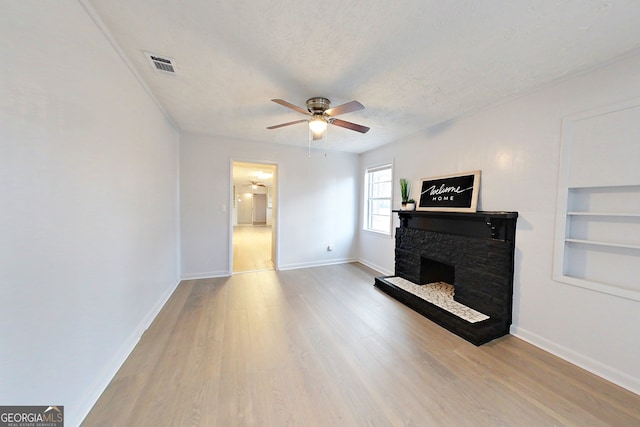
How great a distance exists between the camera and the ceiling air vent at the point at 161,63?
1.76 meters

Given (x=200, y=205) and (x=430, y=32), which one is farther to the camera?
(x=200, y=205)

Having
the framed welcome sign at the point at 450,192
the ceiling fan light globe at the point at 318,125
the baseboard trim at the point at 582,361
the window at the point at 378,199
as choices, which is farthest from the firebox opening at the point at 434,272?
the ceiling fan light globe at the point at 318,125

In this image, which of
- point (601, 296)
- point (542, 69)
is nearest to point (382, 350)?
point (601, 296)

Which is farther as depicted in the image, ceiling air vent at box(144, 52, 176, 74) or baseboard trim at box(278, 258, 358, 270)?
baseboard trim at box(278, 258, 358, 270)

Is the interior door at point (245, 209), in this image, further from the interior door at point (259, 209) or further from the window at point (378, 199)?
the window at point (378, 199)

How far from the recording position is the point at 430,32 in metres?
1.47

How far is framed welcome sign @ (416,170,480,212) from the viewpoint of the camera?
2637 millimetres

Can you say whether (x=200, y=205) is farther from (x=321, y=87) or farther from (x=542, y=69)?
(x=542, y=69)

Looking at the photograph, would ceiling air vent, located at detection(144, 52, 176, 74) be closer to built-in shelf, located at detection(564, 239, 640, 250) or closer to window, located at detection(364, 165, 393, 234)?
window, located at detection(364, 165, 393, 234)

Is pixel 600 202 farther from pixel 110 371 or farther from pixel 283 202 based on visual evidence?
pixel 110 371

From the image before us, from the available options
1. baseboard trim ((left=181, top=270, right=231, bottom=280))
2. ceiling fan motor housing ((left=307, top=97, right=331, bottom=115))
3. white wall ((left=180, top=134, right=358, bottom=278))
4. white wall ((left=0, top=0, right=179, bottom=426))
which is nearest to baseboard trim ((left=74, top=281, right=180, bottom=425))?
white wall ((left=0, top=0, right=179, bottom=426))

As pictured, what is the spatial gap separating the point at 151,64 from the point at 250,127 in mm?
1516

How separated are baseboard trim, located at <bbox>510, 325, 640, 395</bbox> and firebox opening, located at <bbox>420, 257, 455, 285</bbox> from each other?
43.2 inches

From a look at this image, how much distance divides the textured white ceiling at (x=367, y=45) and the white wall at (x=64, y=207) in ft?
1.37
